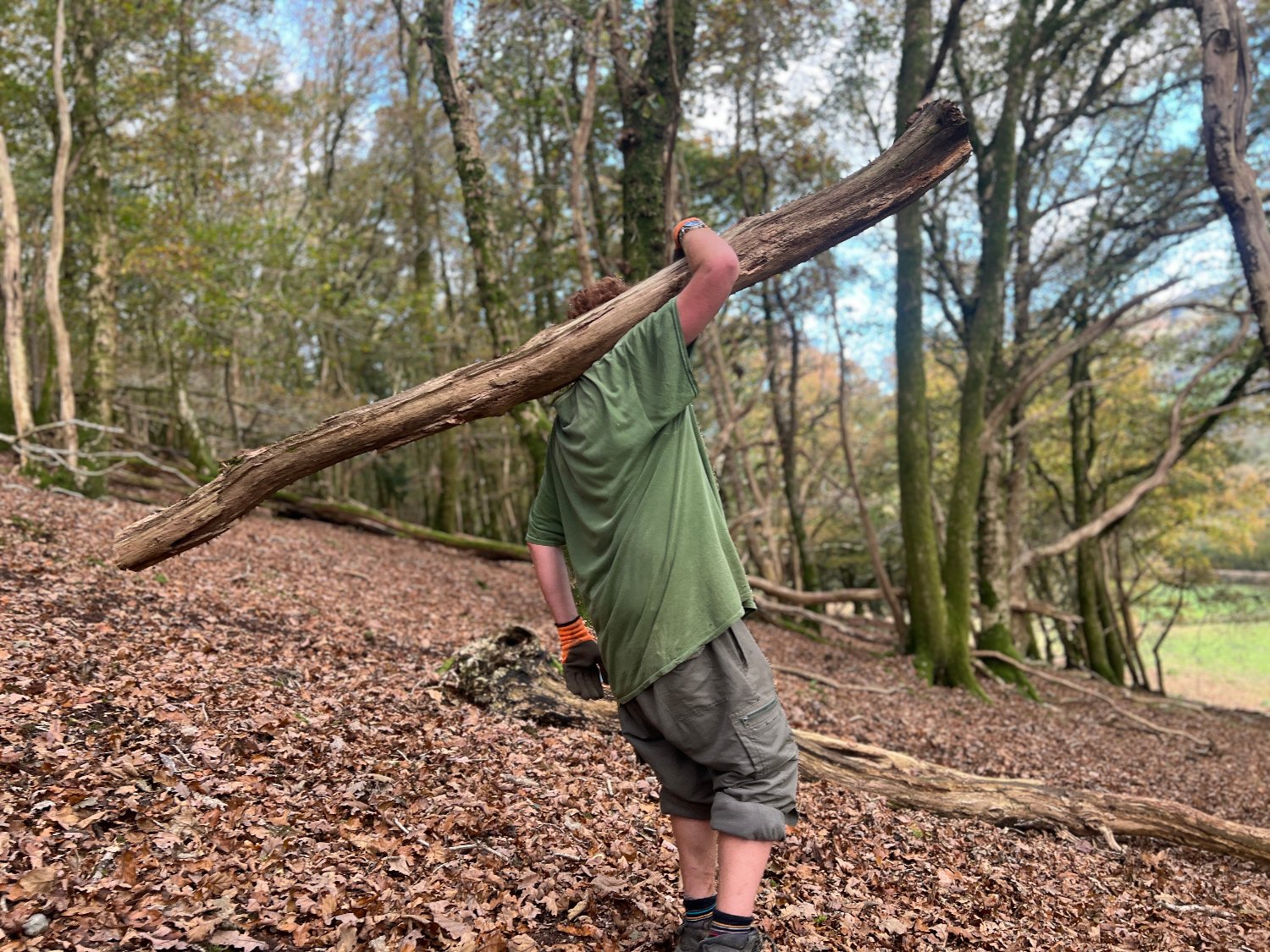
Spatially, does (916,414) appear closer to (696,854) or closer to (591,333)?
(591,333)

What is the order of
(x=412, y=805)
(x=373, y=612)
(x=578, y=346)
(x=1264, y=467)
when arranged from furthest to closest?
(x=1264, y=467), (x=373, y=612), (x=412, y=805), (x=578, y=346)

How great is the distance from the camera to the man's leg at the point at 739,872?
2.43 m

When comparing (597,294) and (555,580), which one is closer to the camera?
(555,580)

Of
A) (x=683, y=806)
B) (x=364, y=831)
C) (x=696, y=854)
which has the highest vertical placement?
(x=683, y=806)

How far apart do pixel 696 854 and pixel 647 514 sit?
3.84ft

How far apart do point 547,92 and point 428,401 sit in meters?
12.0

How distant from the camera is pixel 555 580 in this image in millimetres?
2889

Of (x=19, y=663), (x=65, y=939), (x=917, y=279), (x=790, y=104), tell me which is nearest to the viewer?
(x=65, y=939)

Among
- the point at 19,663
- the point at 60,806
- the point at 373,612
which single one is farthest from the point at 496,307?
the point at 60,806

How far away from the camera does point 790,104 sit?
15641mm

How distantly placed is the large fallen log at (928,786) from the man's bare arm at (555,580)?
2.27 metres

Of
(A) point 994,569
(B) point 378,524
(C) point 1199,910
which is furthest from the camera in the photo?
(B) point 378,524

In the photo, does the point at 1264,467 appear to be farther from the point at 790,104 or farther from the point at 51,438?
the point at 51,438

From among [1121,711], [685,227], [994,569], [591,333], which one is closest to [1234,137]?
[685,227]
